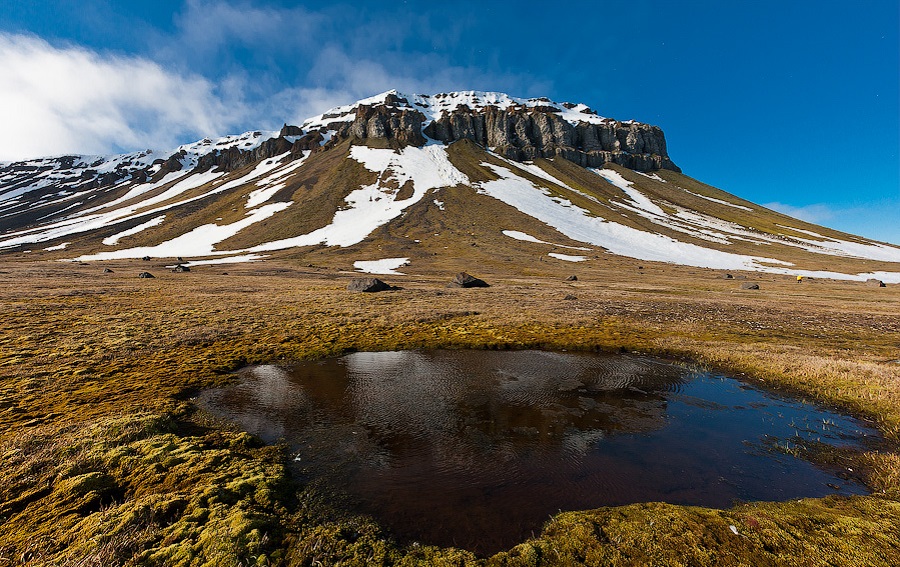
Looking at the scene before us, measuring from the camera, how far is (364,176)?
173 metres

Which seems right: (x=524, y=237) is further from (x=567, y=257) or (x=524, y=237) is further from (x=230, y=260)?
(x=230, y=260)

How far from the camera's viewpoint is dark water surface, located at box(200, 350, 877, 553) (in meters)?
→ 8.86

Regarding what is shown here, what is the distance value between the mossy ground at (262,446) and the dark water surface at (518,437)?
0.86m

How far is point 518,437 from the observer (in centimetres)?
1227

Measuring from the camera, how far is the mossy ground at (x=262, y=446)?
6715 millimetres

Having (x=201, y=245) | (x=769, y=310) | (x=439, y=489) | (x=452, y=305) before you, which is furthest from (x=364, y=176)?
(x=439, y=489)

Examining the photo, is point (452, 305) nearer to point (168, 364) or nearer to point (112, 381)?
point (168, 364)

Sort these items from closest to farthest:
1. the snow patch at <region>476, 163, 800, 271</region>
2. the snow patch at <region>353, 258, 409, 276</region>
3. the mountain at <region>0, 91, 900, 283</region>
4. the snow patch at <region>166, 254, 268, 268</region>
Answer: the snow patch at <region>353, 258, 409, 276</region> < the snow patch at <region>166, 254, 268, 268</region> < the mountain at <region>0, 91, 900, 283</region> < the snow patch at <region>476, 163, 800, 271</region>

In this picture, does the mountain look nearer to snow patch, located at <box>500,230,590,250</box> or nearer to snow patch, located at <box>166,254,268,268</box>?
snow patch, located at <box>500,230,590,250</box>

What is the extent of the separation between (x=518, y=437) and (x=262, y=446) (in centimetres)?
827

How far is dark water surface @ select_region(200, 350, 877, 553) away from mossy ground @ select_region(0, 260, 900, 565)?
0.86 meters

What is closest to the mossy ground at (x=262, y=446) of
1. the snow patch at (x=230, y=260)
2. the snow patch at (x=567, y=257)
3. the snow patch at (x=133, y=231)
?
the snow patch at (x=230, y=260)

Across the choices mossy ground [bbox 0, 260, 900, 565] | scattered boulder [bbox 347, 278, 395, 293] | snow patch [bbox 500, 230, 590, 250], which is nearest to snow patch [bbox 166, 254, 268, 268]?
scattered boulder [bbox 347, 278, 395, 293]

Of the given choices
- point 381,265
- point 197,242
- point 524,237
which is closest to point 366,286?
point 381,265
